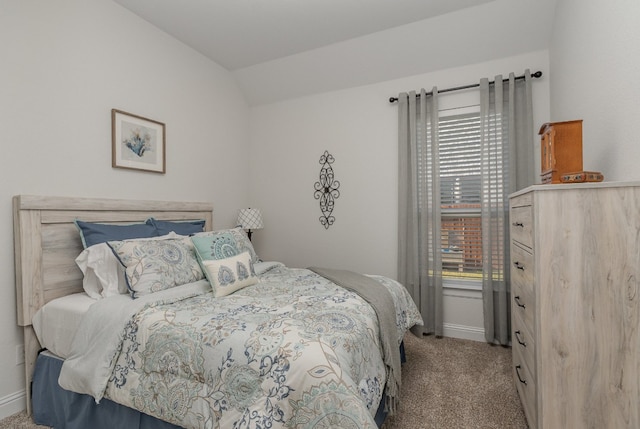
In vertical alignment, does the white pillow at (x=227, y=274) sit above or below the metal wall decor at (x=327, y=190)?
below

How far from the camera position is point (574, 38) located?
6.44 ft

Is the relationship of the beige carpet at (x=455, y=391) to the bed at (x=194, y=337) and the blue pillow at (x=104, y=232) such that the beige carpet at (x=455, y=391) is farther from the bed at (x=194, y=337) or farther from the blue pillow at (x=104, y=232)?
the blue pillow at (x=104, y=232)

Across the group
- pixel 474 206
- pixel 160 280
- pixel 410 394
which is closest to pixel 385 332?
pixel 410 394

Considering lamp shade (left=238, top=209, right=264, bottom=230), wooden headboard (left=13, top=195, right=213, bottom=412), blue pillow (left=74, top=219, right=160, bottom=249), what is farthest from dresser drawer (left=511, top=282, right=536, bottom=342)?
wooden headboard (left=13, top=195, right=213, bottom=412)

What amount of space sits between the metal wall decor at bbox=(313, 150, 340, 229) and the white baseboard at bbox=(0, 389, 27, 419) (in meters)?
2.74

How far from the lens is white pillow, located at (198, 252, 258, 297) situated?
1.96 metres

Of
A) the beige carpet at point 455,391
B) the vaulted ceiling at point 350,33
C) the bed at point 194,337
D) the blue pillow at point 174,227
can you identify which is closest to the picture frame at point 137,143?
the bed at point 194,337

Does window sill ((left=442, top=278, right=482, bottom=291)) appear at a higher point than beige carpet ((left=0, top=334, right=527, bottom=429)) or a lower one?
higher

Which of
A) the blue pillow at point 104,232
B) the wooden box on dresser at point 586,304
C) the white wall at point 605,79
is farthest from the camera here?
the blue pillow at point 104,232

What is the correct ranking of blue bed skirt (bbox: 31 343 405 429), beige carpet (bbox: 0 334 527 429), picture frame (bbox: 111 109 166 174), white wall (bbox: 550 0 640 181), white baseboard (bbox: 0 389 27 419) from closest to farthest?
white wall (bbox: 550 0 640 181)
blue bed skirt (bbox: 31 343 405 429)
beige carpet (bbox: 0 334 527 429)
white baseboard (bbox: 0 389 27 419)
picture frame (bbox: 111 109 166 174)

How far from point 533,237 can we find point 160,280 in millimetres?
1979

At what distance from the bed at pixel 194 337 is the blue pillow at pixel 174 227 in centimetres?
10

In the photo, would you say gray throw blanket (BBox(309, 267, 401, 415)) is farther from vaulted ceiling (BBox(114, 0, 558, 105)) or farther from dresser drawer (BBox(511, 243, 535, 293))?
vaulted ceiling (BBox(114, 0, 558, 105))

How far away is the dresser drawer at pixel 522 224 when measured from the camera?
1369 millimetres
